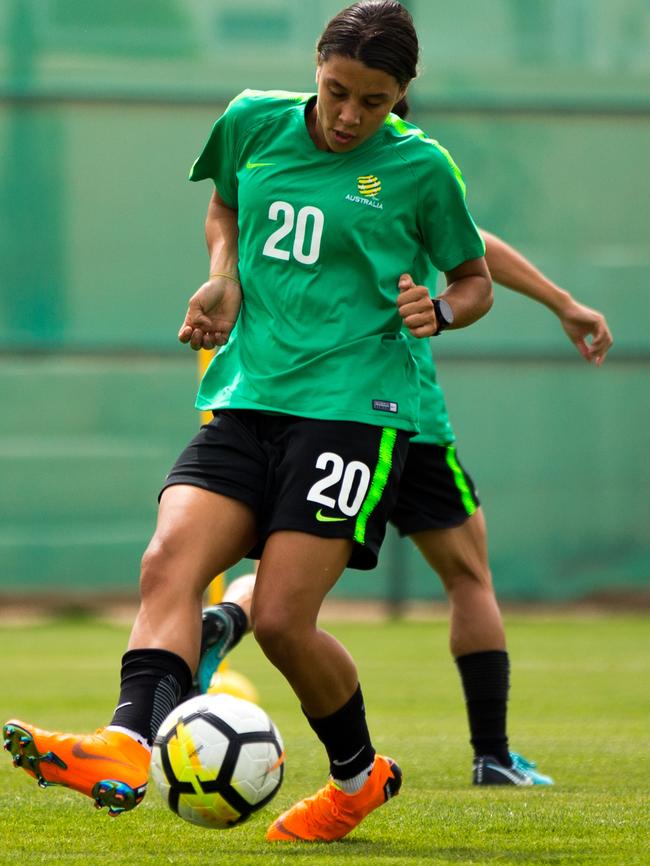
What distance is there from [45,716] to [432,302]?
136 inches

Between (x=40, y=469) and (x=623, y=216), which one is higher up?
(x=623, y=216)

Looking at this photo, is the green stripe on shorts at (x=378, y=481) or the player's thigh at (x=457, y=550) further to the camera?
the player's thigh at (x=457, y=550)

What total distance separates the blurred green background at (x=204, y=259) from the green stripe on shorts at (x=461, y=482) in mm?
8457

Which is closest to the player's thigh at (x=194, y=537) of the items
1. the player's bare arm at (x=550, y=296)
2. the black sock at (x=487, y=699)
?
the black sock at (x=487, y=699)

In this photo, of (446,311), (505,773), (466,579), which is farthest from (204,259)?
(446,311)

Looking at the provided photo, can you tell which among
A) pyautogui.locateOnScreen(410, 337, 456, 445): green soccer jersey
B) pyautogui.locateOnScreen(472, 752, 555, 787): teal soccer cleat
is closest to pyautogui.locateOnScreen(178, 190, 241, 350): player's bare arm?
pyautogui.locateOnScreen(410, 337, 456, 445): green soccer jersey

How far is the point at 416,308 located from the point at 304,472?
0.45 meters

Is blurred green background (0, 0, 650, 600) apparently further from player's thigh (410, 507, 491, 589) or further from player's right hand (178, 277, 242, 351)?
player's right hand (178, 277, 242, 351)

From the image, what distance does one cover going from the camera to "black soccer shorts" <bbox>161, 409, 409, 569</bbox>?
11.6ft

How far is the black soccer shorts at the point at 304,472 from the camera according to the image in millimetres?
Answer: 3541

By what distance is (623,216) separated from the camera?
13.6 meters

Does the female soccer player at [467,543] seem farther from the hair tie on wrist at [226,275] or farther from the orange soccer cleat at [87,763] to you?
the orange soccer cleat at [87,763]

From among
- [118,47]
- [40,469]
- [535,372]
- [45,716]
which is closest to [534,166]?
[535,372]

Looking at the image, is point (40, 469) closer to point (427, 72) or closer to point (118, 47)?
point (118, 47)
